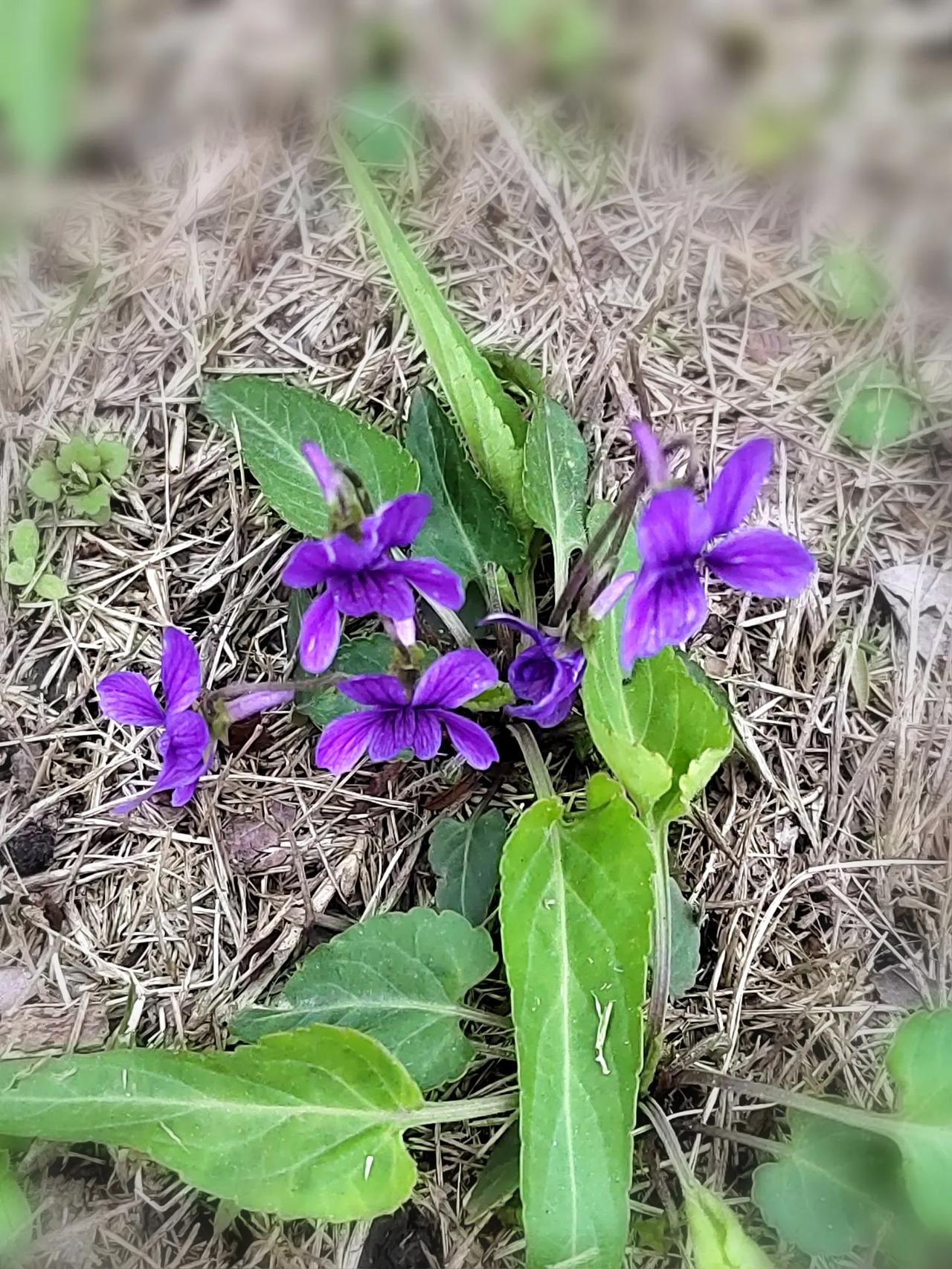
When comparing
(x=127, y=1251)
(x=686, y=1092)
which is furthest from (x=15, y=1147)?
(x=686, y=1092)

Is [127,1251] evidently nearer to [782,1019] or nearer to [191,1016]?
[191,1016]

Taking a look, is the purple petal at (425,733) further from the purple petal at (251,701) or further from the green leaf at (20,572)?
the green leaf at (20,572)

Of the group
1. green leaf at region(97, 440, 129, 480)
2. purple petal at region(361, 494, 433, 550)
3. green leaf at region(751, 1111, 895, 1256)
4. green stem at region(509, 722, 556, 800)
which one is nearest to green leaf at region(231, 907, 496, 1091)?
green stem at region(509, 722, 556, 800)

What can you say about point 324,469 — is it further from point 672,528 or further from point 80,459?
point 80,459

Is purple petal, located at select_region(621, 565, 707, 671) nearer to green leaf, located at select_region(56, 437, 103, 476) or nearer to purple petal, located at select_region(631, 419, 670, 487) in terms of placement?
purple petal, located at select_region(631, 419, 670, 487)

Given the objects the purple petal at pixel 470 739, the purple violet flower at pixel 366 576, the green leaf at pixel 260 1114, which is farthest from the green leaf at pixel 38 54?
the green leaf at pixel 260 1114
